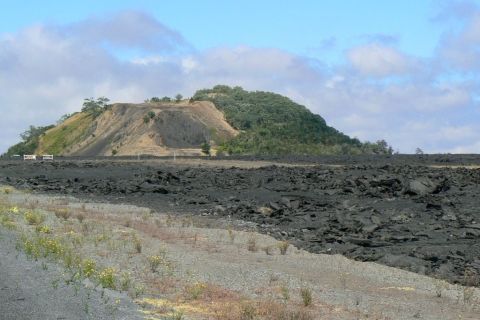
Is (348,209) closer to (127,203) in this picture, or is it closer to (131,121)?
(127,203)

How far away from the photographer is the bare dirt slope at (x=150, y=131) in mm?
111062

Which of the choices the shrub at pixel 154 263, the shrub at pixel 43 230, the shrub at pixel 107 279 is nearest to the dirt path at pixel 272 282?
the shrub at pixel 154 263

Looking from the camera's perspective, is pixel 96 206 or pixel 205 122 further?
pixel 205 122

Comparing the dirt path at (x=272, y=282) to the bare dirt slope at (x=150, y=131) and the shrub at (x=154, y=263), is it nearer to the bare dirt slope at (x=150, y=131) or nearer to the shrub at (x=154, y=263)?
the shrub at (x=154, y=263)

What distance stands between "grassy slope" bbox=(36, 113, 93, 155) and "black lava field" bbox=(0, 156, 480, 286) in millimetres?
70774

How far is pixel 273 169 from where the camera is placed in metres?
59.7

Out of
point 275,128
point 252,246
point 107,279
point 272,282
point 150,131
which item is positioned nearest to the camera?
point 107,279

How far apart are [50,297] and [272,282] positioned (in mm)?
5604

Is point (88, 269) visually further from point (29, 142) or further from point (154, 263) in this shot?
point (29, 142)

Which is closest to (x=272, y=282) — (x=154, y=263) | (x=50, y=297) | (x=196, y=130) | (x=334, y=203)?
(x=154, y=263)

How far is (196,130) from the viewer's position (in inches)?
4567

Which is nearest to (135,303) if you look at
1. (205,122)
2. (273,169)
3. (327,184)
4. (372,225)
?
(372,225)

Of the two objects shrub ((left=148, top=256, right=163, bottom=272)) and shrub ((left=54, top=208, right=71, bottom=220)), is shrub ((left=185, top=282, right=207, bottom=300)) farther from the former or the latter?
shrub ((left=54, top=208, right=71, bottom=220))

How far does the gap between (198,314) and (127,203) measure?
2826 centimetres
